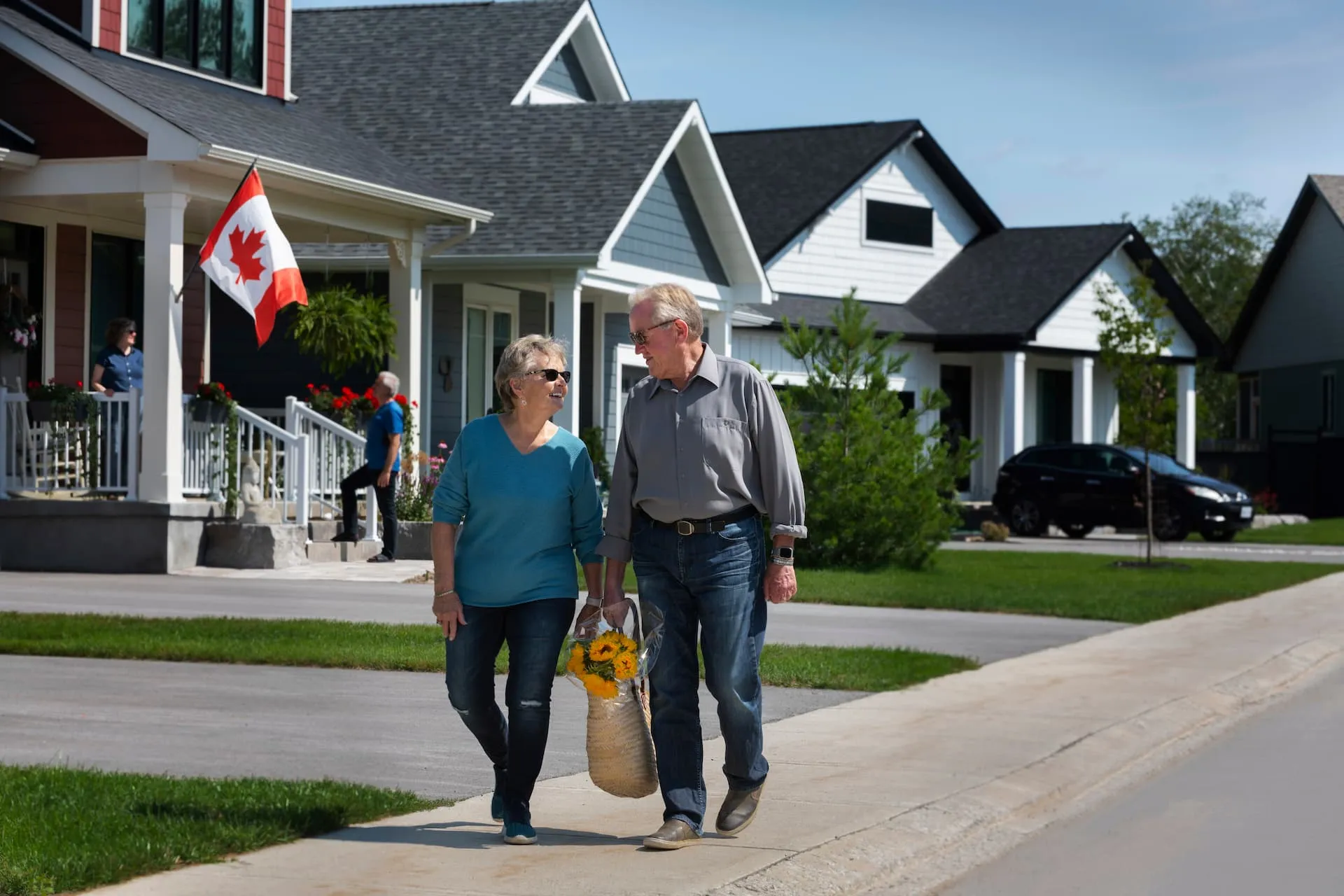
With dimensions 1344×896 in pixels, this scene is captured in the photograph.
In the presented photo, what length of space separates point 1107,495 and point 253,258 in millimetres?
19196

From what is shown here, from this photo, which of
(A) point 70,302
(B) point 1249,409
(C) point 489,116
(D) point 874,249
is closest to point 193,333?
(A) point 70,302

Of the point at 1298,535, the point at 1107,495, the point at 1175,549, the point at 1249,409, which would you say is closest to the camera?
the point at 1175,549

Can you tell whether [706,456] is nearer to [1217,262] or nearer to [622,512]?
[622,512]

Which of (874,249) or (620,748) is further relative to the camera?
(874,249)

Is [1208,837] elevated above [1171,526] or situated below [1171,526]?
below

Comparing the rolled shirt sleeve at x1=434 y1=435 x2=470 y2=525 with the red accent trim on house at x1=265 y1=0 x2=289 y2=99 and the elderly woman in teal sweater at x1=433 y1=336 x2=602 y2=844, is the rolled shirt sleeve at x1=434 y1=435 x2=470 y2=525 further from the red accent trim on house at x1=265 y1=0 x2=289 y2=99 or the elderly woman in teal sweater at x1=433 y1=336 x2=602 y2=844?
the red accent trim on house at x1=265 y1=0 x2=289 y2=99

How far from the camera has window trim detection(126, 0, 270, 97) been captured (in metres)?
20.7

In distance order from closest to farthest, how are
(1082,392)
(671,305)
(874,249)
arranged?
(671,305) < (1082,392) < (874,249)

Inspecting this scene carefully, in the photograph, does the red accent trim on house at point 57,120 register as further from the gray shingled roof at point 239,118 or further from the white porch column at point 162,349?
the white porch column at point 162,349

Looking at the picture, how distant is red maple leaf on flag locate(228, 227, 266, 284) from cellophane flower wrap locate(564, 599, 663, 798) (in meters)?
12.1

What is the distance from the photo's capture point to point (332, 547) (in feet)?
67.4

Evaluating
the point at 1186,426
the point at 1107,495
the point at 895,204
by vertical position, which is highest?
the point at 895,204

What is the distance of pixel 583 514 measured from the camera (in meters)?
7.11

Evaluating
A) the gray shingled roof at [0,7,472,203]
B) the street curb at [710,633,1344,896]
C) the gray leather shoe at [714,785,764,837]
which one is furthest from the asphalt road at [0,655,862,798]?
the gray shingled roof at [0,7,472,203]
